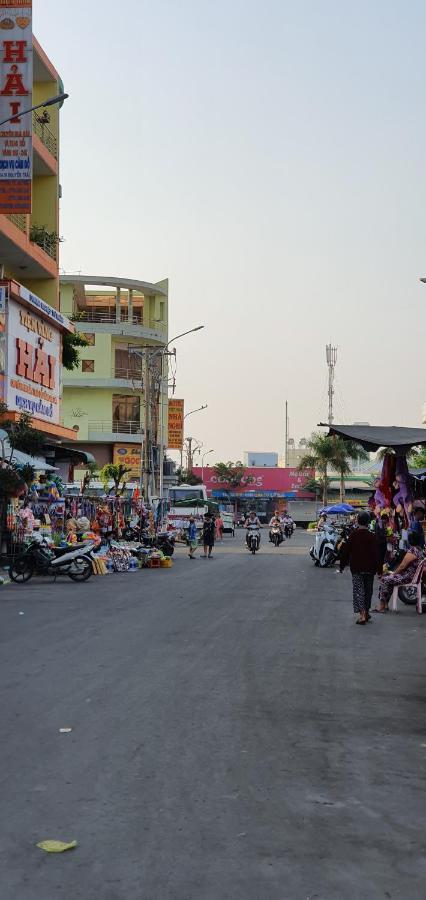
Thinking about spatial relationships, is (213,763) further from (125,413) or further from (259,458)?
(259,458)

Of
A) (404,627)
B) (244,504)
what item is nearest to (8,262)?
(404,627)

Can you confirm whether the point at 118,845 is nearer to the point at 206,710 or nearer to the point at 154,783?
the point at 154,783

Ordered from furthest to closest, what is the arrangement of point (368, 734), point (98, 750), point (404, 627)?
point (404, 627), point (368, 734), point (98, 750)

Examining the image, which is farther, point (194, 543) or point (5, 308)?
point (194, 543)

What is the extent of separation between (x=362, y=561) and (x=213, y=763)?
29.8 feet

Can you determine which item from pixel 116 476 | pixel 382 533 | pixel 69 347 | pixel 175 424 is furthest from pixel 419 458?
pixel 382 533

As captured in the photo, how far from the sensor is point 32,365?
35.4m

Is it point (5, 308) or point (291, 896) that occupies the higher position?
point (5, 308)

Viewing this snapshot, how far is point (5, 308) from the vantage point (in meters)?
31.6

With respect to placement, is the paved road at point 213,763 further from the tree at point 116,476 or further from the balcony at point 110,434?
the balcony at point 110,434

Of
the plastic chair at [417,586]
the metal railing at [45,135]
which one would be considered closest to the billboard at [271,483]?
the metal railing at [45,135]

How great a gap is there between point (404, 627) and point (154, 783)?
9.97m

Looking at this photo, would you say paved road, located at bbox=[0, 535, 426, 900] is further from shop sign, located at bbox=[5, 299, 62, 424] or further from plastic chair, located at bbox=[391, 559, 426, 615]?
shop sign, located at bbox=[5, 299, 62, 424]

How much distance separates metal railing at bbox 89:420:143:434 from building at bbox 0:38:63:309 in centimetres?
3253
